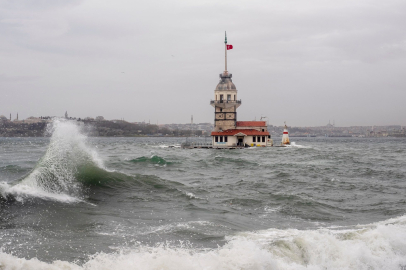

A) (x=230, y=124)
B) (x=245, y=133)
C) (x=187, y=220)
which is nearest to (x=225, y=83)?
(x=230, y=124)

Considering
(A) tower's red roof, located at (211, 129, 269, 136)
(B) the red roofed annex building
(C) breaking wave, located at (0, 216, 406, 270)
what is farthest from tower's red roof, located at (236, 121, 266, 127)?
(C) breaking wave, located at (0, 216, 406, 270)

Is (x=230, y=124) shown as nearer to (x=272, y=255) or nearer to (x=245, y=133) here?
(x=245, y=133)

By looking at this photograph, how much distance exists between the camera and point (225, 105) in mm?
66875

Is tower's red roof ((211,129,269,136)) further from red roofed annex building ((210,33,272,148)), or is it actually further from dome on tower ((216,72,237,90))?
dome on tower ((216,72,237,90))

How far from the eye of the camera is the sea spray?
13.9 metres

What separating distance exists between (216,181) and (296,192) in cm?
529

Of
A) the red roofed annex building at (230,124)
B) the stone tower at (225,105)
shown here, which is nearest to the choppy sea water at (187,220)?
the red roofed annex building at (230,124)

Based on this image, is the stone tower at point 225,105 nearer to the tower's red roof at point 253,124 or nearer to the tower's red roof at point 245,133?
the tower's red roof at point 253,124

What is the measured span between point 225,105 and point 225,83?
431 centimetres

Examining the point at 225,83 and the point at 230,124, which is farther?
the point at 225,83

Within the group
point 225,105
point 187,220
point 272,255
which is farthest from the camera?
point 225,105

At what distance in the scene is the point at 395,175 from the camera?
80.7ft

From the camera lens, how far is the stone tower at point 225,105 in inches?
2625

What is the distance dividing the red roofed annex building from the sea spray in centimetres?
3991
